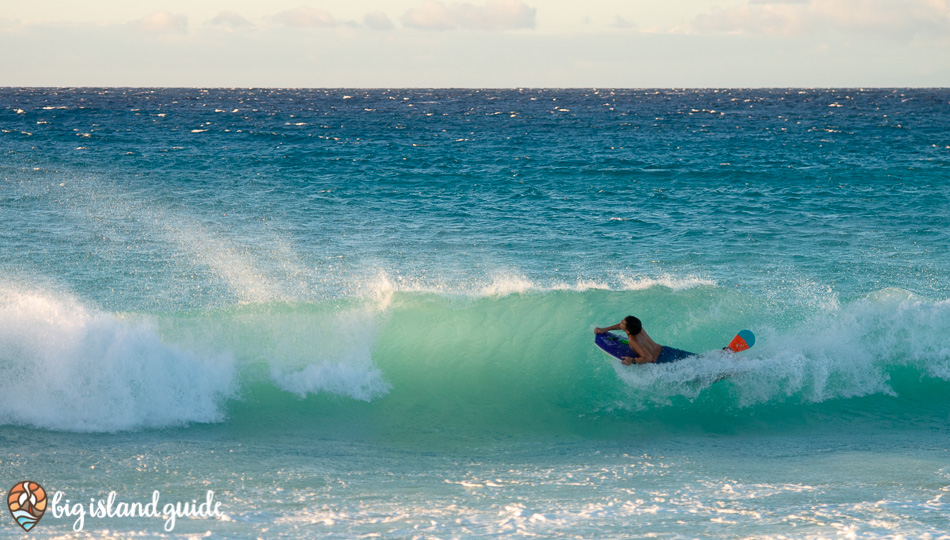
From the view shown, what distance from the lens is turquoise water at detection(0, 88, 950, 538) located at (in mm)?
7086

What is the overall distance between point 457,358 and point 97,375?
15.9 ft

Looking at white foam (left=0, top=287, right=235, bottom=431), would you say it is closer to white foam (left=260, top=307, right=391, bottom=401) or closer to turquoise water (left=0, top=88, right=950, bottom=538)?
turquoise water (left=0, top=88, right=950, bottom=538)

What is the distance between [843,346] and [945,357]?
1.43 meters

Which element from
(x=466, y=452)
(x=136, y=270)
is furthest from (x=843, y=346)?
Result: (x=136, y=270)

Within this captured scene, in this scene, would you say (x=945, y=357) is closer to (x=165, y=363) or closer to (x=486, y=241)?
(x=486, y=241)

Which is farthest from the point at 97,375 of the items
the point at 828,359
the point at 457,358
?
the point at 828,359

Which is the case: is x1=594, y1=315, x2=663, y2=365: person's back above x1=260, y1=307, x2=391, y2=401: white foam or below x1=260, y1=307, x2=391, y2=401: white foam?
above

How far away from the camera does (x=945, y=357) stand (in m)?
11.0

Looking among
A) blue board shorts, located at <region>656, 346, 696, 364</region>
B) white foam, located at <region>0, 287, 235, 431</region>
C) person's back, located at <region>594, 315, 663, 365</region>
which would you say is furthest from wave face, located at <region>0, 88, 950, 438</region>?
person's back, located at <region>594, 315, 663, 365</region>

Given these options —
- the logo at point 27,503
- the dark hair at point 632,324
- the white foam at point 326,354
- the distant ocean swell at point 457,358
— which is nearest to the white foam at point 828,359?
the distant ocean swell at point 457,358

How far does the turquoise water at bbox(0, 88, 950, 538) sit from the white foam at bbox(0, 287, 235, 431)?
36 millimetres

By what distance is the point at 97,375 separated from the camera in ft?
31.9

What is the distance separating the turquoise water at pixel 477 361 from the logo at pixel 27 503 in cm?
10

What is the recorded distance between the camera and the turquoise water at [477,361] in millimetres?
7086
